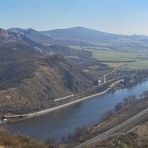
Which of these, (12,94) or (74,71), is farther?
(74,71)

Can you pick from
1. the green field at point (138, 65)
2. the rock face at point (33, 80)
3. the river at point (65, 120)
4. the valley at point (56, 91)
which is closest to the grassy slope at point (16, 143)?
the valley at point (56, 91)

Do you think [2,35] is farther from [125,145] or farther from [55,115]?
[125,145]

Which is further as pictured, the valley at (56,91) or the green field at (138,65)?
the green field at (138,65)

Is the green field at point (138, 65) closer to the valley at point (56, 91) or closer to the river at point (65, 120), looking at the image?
the valley at point (56, 91)

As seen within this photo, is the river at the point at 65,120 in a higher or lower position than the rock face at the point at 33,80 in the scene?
lower

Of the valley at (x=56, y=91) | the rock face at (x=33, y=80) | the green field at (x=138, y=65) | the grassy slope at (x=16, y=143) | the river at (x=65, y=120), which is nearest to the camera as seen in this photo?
the grassy slope at (x=16, y=143)

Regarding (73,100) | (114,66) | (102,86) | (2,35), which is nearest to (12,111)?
(73,100)

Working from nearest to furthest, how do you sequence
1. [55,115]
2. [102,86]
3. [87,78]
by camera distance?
[55,115]
[102,86]
[87,78]

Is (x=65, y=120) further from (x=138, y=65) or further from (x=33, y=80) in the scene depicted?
(x=138, y=65)
